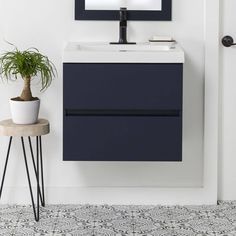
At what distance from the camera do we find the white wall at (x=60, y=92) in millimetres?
3492

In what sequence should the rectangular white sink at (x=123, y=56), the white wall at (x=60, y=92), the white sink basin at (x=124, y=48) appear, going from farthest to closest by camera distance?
the white wall at (x=60, y=92) < the white sink basin at (x=124, y=48) < the rectangular white sink at (x=123, y=56)

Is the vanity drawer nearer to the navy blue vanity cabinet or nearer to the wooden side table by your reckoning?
the navy blue vanity cabinet

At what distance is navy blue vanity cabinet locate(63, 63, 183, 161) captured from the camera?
10.2ft

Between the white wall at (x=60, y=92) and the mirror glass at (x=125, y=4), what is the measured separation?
3.4 inches

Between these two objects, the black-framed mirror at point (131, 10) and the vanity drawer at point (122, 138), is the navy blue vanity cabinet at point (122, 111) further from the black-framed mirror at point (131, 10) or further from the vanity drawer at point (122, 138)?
the black-framed mirror at point (131, 10)

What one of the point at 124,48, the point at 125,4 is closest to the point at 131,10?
the point at 125,4

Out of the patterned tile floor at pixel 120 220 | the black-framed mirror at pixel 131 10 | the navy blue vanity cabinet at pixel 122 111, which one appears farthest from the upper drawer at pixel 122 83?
the patterned tile floor at pixel 120 220

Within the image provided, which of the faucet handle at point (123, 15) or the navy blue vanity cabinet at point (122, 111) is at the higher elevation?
the faucet handle at point (123, 15)

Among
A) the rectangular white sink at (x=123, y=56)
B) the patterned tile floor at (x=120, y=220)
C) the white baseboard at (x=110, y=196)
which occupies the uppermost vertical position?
the rectangular white sink at (x=123, y=56)

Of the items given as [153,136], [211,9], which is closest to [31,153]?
[153,136]

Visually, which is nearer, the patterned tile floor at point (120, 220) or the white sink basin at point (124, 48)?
the patterned tile floor at point (120, 220)

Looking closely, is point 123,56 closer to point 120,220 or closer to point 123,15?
point 123,15

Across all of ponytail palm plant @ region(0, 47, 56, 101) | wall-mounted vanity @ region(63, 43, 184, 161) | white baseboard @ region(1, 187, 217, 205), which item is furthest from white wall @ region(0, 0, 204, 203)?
wall-mounted vanity @ region(63, 43, 184, 161)

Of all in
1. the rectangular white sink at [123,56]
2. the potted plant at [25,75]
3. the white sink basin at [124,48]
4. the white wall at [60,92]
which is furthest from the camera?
the white wall at [60,92]
